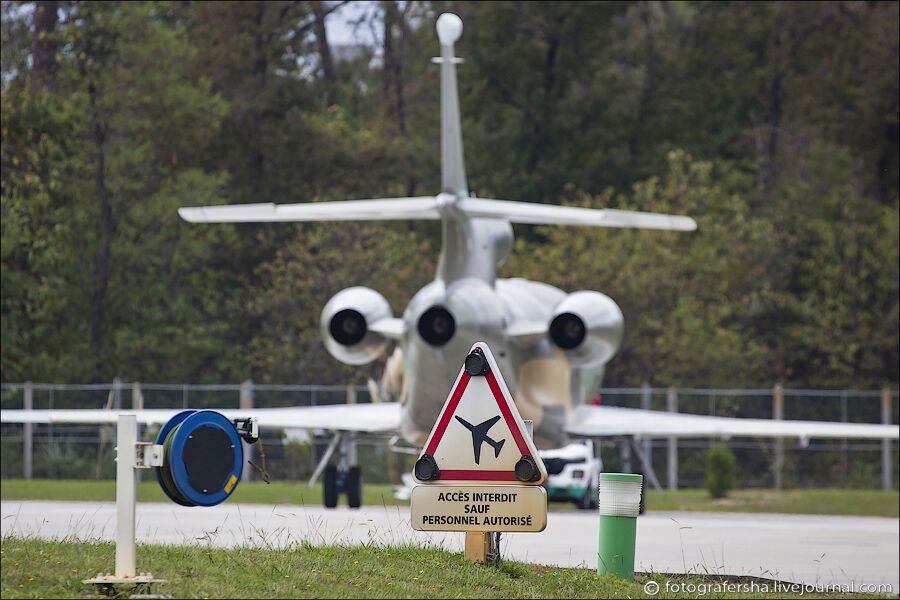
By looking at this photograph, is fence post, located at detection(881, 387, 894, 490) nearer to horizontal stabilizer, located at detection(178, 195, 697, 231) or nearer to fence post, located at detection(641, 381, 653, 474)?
fence post, located at detection(641, 381, 653, 474)

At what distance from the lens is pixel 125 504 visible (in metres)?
7.04

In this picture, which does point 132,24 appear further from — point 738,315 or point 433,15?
point 738,315

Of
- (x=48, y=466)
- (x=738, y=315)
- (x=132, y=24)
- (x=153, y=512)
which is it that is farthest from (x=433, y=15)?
(x=153, y=512)

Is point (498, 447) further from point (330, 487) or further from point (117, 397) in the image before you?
point (117, 397)

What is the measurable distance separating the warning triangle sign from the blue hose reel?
1.42 meters

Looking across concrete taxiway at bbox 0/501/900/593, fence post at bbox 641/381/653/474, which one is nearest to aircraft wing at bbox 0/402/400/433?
concrete taxiway at bbox 0/501/900/593

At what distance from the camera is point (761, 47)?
2126 inches

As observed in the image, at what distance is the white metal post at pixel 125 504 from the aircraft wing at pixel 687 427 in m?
17.1

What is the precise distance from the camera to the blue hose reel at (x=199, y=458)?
7043 millimetres

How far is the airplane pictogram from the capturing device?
8.41 m

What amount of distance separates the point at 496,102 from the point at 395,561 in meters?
45.5

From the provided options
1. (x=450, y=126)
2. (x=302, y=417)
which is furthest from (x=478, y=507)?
(x=302, y=417)

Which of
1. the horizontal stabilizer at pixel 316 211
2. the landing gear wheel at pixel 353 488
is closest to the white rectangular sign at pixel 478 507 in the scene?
the horizontal stabilizer at pixel 316 211

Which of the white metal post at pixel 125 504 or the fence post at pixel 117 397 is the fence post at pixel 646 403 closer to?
the fence post at pixel 117 397
